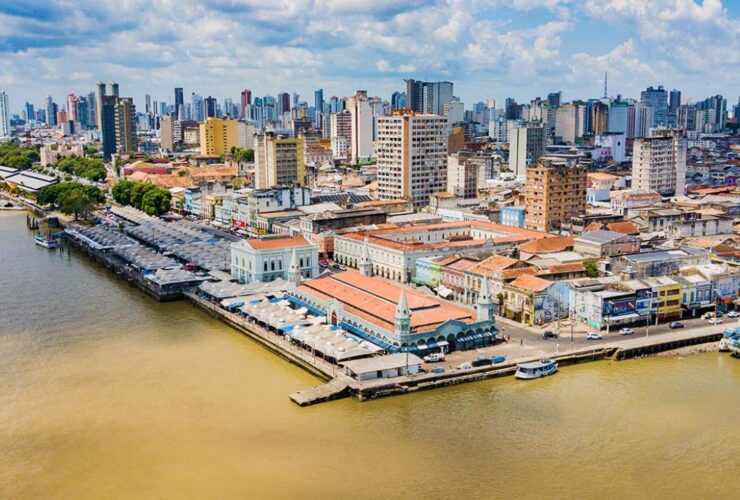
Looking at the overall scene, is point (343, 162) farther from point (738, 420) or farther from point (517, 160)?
→ point (738, 420)

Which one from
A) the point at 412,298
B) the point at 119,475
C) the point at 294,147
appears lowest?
the point at 119,475

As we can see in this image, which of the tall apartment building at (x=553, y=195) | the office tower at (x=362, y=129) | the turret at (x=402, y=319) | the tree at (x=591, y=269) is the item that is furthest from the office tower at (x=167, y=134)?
the turret at (x=402, y=319)

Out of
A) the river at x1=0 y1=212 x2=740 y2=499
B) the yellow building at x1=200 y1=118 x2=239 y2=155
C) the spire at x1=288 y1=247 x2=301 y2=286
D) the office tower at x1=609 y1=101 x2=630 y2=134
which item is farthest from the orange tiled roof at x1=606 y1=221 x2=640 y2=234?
the office tower at x1=609 y1=101 x2=630 y2=134

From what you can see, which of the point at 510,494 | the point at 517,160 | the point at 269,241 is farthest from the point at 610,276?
the point at 517,160

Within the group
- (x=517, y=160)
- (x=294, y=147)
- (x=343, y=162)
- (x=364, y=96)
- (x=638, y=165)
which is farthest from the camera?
(x=364, y=96)

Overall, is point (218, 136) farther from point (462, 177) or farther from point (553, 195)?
point (553, 195)

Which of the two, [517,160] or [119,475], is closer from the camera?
[119,475]

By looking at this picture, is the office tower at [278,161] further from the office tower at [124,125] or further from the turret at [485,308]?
the office tower at [124,125]
